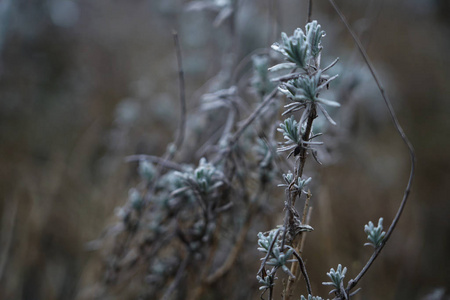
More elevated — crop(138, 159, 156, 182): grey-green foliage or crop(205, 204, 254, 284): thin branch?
crop(138, 159, 156, 182): grey-green foliage

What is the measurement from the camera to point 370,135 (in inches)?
110

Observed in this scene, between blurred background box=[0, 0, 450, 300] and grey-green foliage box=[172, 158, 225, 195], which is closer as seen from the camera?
grey-green foliage box=[172, 158, 225, 195]

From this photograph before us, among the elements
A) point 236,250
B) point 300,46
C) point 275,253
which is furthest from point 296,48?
point 236,250

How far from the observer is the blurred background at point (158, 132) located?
1.50 meters

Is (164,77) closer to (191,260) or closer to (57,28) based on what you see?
(57,28)

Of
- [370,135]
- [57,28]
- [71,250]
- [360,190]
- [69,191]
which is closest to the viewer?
[71,250]

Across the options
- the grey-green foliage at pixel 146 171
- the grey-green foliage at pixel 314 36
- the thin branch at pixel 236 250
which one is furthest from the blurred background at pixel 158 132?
the grey-green foliage at pixel 314 36

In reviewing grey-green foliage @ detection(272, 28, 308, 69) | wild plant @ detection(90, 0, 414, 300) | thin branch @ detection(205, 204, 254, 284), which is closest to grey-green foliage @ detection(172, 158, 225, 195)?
wild plant @ detection(90, 0, 414, 300)

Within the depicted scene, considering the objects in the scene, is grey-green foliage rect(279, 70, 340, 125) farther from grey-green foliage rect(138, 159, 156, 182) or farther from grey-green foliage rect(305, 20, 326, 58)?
grey-green foliage rect(138, 159, 156, 182)

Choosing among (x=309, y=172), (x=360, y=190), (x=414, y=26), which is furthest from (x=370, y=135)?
(x=414, y=26)

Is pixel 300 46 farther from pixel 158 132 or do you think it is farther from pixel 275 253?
pixel 158 132

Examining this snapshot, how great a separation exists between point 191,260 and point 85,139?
1410 millimetres

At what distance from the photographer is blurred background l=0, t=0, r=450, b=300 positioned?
4.92 feet

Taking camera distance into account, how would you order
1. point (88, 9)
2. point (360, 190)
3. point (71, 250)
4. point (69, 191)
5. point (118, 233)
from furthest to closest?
point (88, 9), point (360, 190), point (69, 191), point (71, 250), point (118, 233)
